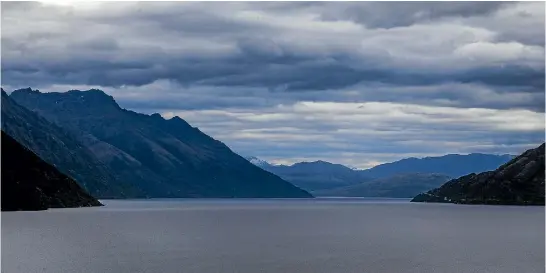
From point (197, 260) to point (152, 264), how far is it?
11.5m

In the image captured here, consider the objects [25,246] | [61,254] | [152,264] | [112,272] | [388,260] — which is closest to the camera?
[112,272]

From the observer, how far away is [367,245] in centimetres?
19625

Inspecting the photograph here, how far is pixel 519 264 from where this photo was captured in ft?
491

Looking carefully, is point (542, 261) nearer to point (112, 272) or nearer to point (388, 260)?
point (388, 260)

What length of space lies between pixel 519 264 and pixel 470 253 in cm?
2449

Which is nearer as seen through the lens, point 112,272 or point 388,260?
point 112,272

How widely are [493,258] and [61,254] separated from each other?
3432 inches

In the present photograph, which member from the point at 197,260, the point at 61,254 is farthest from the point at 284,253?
the point at 61,254

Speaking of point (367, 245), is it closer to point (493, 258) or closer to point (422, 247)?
point (422, 247)

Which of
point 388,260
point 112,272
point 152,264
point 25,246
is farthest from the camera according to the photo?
point 25,246

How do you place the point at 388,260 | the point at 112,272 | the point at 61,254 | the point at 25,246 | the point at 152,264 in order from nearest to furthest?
the point at 112,272 < the point at 152,264 < the point at 388,260 < the point at 61,254 < the point at 25,246

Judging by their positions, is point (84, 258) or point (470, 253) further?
point (470, 253)

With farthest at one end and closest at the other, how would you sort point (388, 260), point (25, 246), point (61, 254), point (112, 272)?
1. point (25, 246)
2. point (61, 254)
3. point (388, 260)
4. point (112, 272)

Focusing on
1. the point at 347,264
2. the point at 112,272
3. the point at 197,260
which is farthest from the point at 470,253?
the point at 112,272
